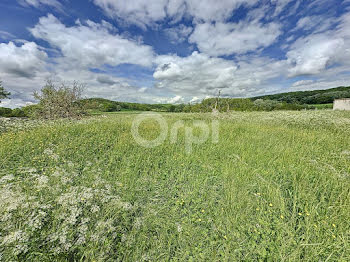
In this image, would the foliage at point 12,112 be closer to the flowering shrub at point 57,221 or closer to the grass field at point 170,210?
the grass field at point 170,210

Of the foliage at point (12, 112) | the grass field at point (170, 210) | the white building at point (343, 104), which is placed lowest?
the grass field at point (170, 210)

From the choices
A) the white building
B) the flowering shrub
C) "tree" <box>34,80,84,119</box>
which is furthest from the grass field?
the white building

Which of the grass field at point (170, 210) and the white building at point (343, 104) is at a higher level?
the white building at point (343, 104)

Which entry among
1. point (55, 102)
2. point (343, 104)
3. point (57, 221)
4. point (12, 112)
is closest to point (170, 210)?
point (57, 221)

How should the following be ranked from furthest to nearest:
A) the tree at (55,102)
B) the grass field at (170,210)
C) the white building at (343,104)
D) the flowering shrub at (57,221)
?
the white building at (343,104) → the tree at (55,102) → the grass field at (170,210) → the flowering shrub at (57,221)

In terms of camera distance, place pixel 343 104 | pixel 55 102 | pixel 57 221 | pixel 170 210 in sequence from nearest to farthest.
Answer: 1. pixel 57 221
2. pixel 170 210
3. pixel 55 102
4. pixel 343 104

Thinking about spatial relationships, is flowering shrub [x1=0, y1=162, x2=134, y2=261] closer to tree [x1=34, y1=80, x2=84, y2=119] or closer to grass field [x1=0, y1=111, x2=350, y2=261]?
grass field [x1=0, y1=111, x2=350, y2=261]

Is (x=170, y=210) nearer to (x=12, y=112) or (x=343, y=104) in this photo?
(x=12, y=112)

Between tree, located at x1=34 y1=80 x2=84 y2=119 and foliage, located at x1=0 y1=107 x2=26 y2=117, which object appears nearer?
tree, located at x1=34 y1=80 x2=84 y2=119

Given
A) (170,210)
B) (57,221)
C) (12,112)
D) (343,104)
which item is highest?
(12,112)

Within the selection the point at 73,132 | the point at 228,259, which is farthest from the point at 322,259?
the point at 73,132

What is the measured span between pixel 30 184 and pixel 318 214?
5459mm

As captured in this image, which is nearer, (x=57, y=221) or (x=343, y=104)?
(x=57, y=221)

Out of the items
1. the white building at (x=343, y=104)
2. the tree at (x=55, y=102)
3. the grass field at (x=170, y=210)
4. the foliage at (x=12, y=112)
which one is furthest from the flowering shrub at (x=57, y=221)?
the white building at (x=343, y=104)
